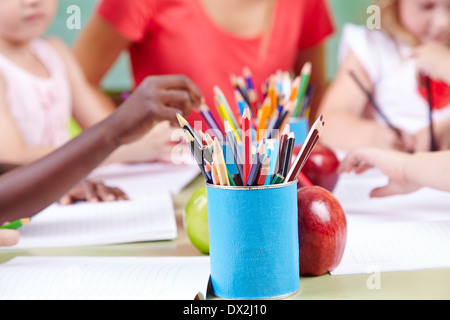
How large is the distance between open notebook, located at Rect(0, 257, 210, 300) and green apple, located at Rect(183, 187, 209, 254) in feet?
0.07

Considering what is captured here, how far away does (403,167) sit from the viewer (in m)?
0.65

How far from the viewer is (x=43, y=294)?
45 centimetres

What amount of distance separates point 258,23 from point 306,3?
0.51 feet

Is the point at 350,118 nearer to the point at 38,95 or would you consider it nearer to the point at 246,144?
the point at 38,95

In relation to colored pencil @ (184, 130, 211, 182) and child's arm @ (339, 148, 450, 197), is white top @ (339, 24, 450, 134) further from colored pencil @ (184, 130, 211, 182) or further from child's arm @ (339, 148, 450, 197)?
colored pencil @ (184, 130, 211, 182)

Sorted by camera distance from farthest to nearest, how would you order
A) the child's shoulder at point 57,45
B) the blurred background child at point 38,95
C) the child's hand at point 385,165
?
1. the child's shoulder at point 57,45
2. the blurred background child at point 38,95
3. the child's hand at point 385,165

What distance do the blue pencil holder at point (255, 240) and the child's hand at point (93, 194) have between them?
380 mm

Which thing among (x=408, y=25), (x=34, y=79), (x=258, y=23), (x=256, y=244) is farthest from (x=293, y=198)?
(x=258, y=23)

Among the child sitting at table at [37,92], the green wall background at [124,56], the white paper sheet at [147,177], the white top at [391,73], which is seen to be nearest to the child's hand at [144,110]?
the white paper sheet at [147,177]

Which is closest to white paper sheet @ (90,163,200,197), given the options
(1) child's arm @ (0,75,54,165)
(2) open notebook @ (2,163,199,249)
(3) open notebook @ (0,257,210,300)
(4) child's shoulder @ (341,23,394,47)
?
(2) open notebook @ (2,163,199,249)

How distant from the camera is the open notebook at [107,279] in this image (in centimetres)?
44

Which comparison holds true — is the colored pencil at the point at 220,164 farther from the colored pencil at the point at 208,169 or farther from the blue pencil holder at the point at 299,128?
the blue pencil holder at the point at 299,128

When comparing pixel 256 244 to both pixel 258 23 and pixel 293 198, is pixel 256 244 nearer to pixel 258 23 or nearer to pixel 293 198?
pixel 293 198

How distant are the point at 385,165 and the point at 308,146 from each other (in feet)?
0.85
